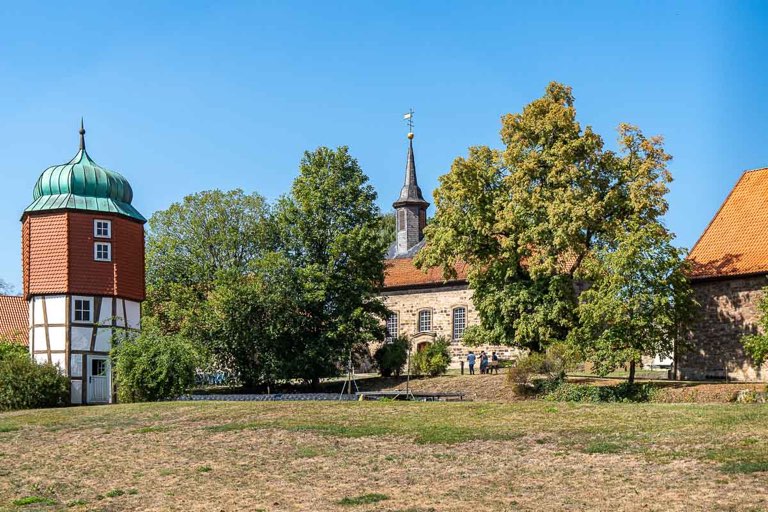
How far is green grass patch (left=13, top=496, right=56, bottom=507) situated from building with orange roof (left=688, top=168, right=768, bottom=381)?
25.4m

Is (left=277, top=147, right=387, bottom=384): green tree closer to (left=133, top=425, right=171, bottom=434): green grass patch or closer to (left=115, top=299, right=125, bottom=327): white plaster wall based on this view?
(left=115, top=299, right=125, bottom=327): white plaster wall

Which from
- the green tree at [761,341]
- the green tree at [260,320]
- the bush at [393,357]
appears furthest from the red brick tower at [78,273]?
the green tree at [761,341]

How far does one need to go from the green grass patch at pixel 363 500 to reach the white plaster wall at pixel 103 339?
1044 inches

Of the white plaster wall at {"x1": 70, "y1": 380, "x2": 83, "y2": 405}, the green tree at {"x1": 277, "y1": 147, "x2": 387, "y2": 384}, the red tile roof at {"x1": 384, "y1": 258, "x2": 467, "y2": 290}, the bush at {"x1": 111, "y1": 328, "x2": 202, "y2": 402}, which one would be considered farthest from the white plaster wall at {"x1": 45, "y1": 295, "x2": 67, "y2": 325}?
the red tile roof at {"x1": 384, "y1": 258, "x2": 467, "y2": 290}

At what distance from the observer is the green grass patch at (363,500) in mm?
15249

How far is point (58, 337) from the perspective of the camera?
39.6 meters

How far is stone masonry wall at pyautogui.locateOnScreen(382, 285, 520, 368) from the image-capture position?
172 ft

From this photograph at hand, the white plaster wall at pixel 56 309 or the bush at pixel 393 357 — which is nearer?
the white plaster wall at pixel 56 309

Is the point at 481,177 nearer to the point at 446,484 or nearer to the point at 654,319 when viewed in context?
the point at 654,319

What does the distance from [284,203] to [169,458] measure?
2627 cm

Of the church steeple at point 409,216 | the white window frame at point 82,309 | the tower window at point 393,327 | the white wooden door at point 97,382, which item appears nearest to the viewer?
the white wooden door at point 97,382

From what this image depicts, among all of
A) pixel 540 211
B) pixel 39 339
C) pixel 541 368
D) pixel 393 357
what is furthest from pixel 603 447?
pixel 393 357

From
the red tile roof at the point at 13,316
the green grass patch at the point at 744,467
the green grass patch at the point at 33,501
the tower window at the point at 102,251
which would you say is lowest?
the green grass patch at the point at 33,501

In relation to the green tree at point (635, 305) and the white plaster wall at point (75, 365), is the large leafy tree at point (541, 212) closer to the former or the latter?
the green tree at point (635, 305)
